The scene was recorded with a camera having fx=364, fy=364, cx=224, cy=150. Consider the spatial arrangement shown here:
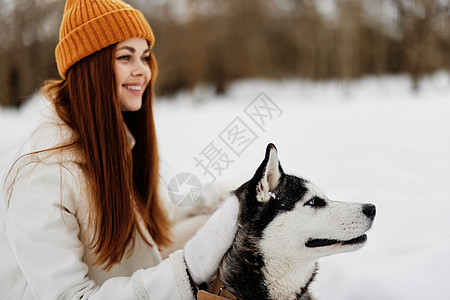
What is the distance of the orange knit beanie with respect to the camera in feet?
4.16

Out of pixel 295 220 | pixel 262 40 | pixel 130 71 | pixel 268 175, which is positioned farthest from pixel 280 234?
pixel 262 40

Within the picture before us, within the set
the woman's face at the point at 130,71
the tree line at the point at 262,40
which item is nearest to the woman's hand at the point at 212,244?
the woman's face at the point at 130,71

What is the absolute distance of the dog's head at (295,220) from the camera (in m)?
1.07

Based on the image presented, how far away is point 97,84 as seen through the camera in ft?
4.15

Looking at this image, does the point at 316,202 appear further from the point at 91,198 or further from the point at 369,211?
the point at 91,198

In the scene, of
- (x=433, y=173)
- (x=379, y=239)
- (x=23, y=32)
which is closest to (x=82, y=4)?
(x=379, y=239)

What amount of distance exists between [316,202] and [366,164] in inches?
66.6

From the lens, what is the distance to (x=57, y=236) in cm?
113

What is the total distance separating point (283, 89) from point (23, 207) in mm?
7274

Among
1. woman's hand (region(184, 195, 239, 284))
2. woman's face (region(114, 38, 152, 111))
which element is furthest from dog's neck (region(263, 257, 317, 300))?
woman's face (region(114, 38, 152, 111))

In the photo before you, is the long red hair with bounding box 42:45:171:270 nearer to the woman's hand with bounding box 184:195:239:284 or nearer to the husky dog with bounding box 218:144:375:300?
the woman's hand with bounding box 184:195:239:284

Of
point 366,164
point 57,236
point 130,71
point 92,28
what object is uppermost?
point 92,28

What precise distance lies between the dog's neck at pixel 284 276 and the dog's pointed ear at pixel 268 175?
20 centimetres

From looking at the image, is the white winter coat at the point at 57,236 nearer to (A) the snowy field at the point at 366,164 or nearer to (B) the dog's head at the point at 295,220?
(B) the dog's head at the point at 295,220
